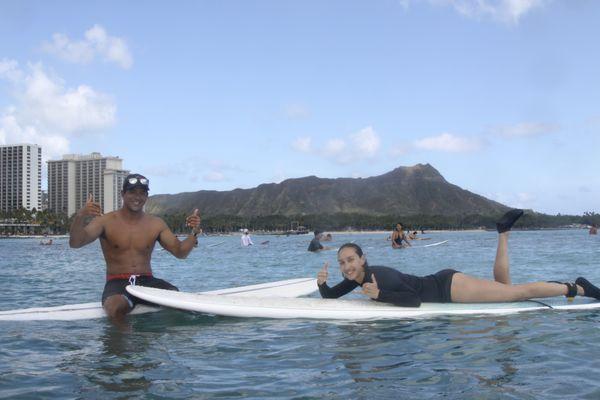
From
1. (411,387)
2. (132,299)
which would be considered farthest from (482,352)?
(132,299)

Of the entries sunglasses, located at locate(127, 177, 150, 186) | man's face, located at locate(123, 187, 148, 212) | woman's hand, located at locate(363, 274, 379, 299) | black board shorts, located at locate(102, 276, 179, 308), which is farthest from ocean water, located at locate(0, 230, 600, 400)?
sunglasses, located at locate(127, 177, 150, 186)

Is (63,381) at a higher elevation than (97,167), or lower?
lower

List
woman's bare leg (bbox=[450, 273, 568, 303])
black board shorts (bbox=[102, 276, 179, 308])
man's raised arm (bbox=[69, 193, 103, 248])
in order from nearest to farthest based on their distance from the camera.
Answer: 1. man's raised arm (bbox=[69, 193, 103, 248])
2. black board shorts (bbox=[102, 276, 179, 308])
3. woman's bare leg (bbox=[450, 273, 568, 303])

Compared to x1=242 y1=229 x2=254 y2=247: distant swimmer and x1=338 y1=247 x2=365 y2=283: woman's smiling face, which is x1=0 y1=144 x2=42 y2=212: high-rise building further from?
x1=338 y1=247 x2=365 y2=283: woman's smiling face

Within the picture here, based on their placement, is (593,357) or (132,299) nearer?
(593,357)

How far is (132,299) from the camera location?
805 cm

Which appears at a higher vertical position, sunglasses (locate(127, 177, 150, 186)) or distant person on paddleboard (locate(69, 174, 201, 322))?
sunglasses (locate(127, 177, 150, 186))

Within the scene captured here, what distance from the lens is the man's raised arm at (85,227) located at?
7109mm

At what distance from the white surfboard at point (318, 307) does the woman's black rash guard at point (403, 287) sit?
0.17 metres

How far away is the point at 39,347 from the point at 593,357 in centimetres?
583

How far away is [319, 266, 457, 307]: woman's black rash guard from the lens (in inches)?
305

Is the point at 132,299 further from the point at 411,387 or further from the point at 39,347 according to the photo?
the point at 411,387

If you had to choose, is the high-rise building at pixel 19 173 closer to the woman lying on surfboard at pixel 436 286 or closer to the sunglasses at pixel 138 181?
the sunglasses at pixel 138 181

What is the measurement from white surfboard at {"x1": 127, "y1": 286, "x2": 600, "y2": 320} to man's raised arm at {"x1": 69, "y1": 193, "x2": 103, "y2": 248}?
871 mm
